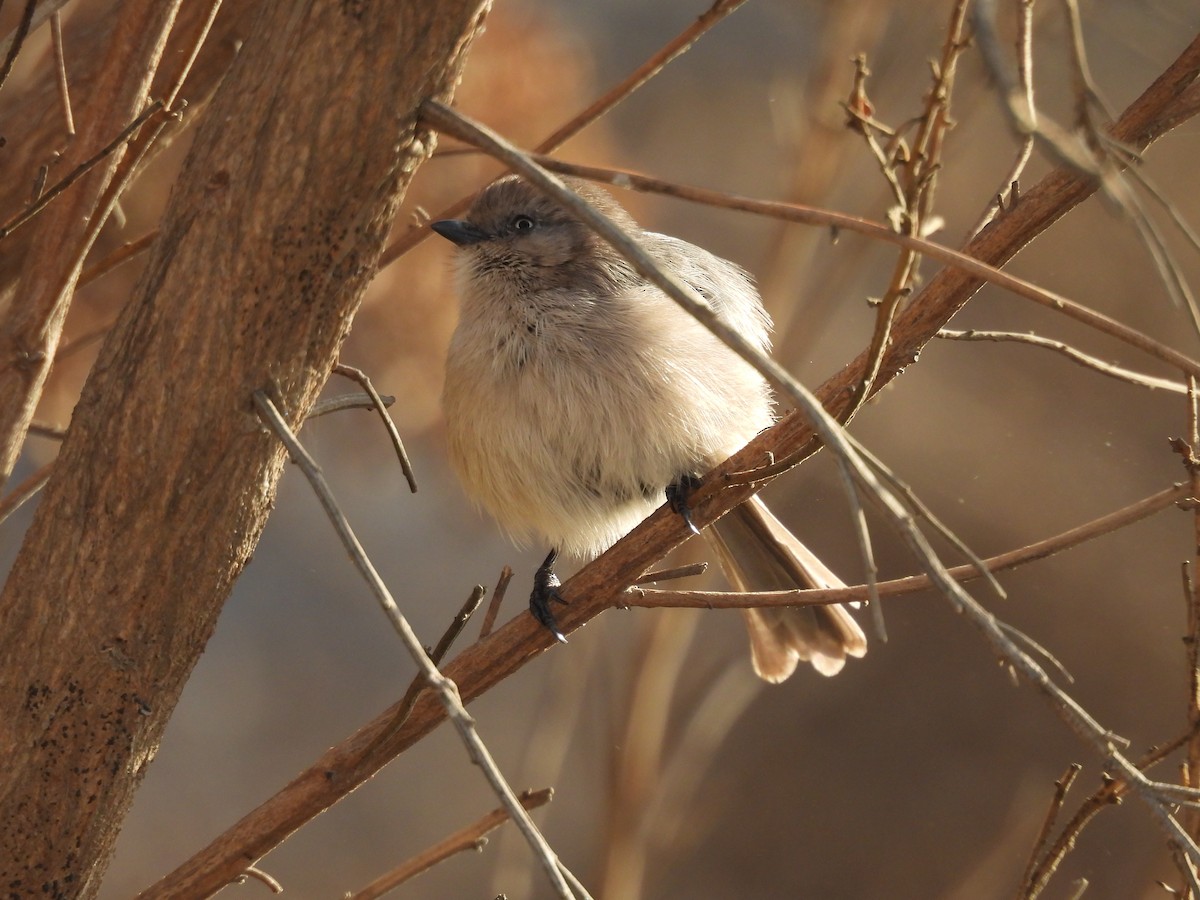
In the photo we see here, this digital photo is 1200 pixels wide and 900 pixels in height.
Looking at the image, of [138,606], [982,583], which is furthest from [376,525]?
[138,606]

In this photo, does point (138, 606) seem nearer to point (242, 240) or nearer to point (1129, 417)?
point (242, 240)

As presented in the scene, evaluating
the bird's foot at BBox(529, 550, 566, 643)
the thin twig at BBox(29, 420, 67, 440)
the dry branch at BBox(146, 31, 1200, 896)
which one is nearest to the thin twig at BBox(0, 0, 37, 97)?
the thin twig at BBox(29, 420, 67, 440)

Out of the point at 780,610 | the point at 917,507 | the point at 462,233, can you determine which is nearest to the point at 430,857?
the point at 917,507

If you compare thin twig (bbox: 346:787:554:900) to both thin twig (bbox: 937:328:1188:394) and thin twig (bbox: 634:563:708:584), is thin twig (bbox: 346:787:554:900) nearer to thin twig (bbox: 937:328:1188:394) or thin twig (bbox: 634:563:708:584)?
thin twig (bbox: 634:563:708:584)

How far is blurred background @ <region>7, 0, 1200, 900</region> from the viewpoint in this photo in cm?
410

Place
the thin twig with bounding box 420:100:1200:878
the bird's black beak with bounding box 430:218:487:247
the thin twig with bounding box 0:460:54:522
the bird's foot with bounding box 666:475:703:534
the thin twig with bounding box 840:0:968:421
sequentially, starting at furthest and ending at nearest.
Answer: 1. the bird's black beak with bounding box 430:218:487:247
2. the bird's foot with bounding box 666:475:703:534
3. the thin twig with bounding box 0:460:54:522
4. the thin twig with bounding box 840:0:968:421
5. the thin twig with bounding box 420:100:1200:878

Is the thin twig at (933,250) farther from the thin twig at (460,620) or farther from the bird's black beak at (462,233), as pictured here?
the bird's black beak at (462,233)

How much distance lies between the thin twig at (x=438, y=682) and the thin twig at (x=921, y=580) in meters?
0.45

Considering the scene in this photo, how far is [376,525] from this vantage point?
14.4 ft

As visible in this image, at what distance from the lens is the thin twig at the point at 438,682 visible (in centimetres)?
88

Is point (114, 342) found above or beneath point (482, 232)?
beneath

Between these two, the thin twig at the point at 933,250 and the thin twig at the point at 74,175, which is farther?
the thin twig at the point at 74,175

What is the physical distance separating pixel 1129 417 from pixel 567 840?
2545 millimetres

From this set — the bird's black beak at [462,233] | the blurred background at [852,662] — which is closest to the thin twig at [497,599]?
the bird's black beak at [462,233]
